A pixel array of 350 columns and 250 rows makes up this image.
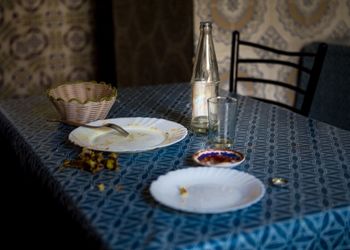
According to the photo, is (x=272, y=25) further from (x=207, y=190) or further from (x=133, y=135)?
(x=207, y=190)

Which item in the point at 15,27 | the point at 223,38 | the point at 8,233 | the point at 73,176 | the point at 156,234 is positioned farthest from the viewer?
the point at 15,27

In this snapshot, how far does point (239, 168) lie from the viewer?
100cm

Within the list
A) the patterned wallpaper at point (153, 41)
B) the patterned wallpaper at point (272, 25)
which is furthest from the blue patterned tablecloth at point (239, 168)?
the patterned wallpaper at point (153, 41)

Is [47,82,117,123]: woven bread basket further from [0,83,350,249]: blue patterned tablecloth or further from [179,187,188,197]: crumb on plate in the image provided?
[179,187,188,197]: crumb on plate

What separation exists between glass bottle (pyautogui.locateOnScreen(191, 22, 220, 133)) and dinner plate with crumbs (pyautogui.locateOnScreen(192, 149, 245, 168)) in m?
0.21

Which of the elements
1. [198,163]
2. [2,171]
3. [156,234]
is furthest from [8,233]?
[156,234]

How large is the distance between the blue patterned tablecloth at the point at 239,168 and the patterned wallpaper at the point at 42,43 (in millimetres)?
1829

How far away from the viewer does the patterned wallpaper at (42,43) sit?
3102mm

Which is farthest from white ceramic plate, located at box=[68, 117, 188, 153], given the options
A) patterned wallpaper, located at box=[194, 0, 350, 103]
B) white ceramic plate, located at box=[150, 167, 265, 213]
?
patterned wallpaper, located at box=[194, 0, 350, 103]

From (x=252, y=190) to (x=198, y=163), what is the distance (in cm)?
18

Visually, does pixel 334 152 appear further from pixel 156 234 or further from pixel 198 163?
pixel 156 234

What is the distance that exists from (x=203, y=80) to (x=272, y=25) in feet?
4.16

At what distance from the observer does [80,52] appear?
11.0 ft

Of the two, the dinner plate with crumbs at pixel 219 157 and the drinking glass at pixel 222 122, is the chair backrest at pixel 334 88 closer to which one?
the drinking glass at pixel 222 122
